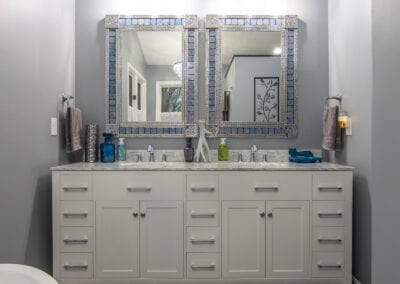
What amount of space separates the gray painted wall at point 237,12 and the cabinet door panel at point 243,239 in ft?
2.79

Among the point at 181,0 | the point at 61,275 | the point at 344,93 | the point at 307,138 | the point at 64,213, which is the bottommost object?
the point at 61,275

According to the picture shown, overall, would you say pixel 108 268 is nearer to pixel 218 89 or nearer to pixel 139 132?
pixel 139 132

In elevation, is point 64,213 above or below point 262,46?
Answer: below

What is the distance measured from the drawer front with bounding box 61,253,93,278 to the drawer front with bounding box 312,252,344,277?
143cm

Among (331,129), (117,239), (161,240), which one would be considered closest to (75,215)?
(117,239)

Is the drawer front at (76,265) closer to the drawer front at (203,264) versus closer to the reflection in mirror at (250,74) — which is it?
the drawer front at (203,264)

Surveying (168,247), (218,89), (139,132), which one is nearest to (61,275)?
(168,247)

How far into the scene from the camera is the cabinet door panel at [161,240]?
196 centimetres

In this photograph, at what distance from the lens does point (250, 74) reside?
2.41 m

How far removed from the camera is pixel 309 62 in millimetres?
2463

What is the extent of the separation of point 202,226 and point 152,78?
1199mm

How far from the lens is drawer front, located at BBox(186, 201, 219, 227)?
6.40ft

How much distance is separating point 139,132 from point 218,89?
28.3 inches

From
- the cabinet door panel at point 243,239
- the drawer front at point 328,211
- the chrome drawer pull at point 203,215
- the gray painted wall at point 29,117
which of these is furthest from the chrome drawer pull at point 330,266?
the gray painted wall at point 29,117
